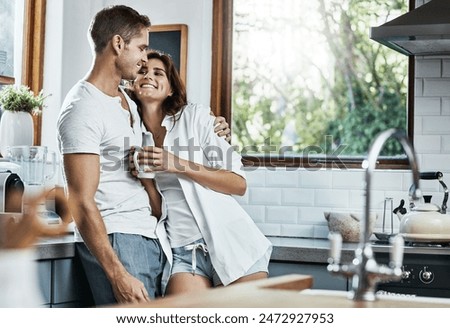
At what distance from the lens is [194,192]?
2555 mm

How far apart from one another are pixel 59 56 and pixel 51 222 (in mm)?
936

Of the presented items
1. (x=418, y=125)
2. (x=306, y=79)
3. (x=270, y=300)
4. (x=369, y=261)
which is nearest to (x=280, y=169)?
(x=306, y=79)

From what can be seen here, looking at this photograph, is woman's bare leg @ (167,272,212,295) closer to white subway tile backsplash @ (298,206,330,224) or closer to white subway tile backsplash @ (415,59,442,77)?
white subway tile backsplash @ (298,206,330,224)

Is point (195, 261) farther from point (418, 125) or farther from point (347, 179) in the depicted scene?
point (418, 125)

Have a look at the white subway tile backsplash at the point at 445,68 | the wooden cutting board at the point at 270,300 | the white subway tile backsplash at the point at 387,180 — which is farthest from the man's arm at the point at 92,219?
the white subway tile backsplash at the point at 445,68

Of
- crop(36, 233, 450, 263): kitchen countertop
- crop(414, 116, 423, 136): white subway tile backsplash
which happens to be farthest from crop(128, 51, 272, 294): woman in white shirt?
crop(414, 116, 423, 136): white subway tile backsplash

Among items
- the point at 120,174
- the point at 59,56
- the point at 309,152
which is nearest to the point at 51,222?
the point at 120,174

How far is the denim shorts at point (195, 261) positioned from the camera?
2533 mm

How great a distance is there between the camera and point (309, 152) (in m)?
3.42

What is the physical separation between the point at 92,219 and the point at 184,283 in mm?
372

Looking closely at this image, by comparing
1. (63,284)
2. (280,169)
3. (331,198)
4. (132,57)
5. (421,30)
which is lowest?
(63,284)

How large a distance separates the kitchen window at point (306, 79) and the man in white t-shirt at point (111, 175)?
916mm

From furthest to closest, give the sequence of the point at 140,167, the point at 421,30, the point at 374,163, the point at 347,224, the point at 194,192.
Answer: the point at 347,224, the point at 421,30, the point at 194,192, the point at 140,167, the point at 374,163

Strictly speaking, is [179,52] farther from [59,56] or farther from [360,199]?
[360,199]
